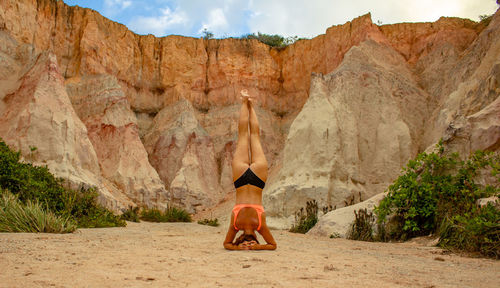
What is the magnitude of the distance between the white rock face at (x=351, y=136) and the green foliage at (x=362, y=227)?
4742 mm

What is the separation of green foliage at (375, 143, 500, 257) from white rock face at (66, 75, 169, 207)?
1351cm

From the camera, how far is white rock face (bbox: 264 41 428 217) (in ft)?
48.0

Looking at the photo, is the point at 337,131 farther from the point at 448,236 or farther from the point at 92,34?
the point at 92,34

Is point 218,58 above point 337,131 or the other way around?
above

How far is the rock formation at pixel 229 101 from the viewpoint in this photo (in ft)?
49.7

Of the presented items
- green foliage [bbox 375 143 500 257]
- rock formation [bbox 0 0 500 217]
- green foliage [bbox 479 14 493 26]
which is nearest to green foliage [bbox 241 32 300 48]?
rock formation [bbox 0 0 500 217]

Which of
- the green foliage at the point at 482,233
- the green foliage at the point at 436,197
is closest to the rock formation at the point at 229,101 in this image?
the green foliage at the point at 436,197

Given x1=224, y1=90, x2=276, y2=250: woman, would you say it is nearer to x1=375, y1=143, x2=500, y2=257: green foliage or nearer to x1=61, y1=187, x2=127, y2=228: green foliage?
x1=375, y1=143, x2=500, y2=257: green foliage

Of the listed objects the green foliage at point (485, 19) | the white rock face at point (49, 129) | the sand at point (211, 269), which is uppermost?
the green foliage at point (485, 19)

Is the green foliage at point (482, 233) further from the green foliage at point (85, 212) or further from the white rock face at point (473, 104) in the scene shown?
the green foliage at point (85, 212)

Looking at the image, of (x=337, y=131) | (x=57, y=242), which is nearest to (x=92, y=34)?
(x=337, y=131)

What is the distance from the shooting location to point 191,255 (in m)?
4.83

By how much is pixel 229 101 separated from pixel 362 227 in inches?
683

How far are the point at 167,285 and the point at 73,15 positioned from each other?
23.1 meters
